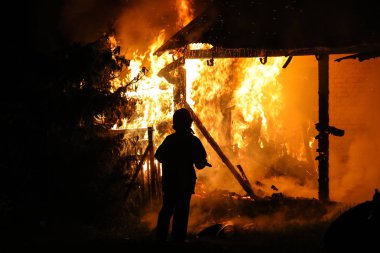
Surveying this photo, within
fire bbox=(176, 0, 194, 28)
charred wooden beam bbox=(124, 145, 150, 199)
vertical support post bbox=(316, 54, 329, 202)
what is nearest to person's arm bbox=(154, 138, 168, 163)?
charred wooden beam bbox=(124, 145, 150, 199)

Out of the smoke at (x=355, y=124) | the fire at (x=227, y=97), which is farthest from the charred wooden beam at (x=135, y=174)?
the smoke at (x=355, y=124)

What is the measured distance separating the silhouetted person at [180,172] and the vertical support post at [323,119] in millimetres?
3561

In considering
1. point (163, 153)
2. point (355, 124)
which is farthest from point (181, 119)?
point (355, 124)

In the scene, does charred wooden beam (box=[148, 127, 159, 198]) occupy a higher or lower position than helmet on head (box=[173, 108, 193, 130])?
lower

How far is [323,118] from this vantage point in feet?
32.9

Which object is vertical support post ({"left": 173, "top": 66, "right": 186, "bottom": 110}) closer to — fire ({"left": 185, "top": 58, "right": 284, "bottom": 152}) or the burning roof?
the burning roof

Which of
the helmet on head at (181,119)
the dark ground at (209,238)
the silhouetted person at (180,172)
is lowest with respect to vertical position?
the dark ground at (209,238)

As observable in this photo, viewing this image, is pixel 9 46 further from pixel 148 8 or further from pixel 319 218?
pixel 148 8

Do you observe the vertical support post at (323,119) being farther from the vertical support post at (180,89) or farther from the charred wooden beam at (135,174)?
the charred wooden beam at (135,174)

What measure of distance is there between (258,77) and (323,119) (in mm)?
5311

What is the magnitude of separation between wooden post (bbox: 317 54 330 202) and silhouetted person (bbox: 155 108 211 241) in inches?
141

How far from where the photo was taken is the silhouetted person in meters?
7.43

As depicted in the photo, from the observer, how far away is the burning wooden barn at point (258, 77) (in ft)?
32.6

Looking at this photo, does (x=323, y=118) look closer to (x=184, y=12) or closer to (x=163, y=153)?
(x=163, y=153)
